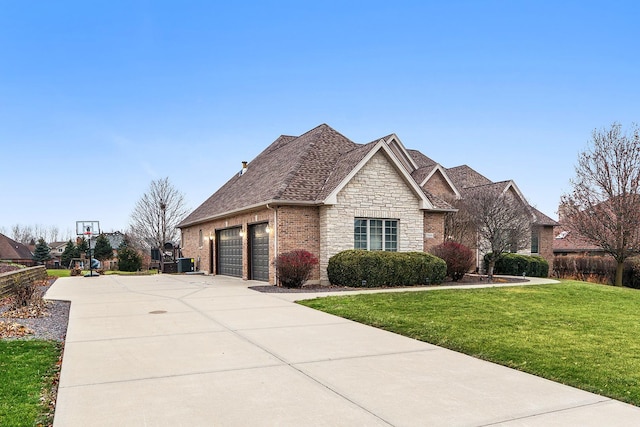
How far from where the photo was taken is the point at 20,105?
2548 centimetres

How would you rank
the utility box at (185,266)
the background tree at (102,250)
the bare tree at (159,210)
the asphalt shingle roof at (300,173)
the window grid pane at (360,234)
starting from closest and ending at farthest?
the asphalt shingle roof at (300,173) → the window grid pane at (360,234) → the utility box at (185,266) → the bare tree at (159,210) → the background tree at (102,250)

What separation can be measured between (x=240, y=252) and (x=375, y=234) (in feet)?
22.4

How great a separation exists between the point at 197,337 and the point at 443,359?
156 inches

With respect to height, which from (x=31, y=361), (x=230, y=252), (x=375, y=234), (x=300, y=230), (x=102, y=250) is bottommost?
(x=31, y=361)

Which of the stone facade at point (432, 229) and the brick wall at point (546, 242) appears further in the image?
the brick wall at point (546, 242)

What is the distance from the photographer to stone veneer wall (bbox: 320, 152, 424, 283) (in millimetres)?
17141

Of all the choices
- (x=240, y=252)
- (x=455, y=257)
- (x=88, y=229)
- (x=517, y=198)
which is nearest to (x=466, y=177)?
(x=517, y=198)

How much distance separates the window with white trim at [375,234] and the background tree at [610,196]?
13525 mm

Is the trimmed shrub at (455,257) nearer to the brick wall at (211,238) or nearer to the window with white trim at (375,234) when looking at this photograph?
the window with white trim at (375,234)

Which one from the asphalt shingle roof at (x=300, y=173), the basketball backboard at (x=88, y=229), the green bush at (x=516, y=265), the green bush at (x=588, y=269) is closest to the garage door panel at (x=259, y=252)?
the asphalt shingle roof at (x=300, y=173)

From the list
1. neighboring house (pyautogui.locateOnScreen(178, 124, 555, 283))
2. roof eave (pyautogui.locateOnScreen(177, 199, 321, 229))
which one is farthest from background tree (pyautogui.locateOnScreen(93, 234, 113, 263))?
neighboring house (pyautogui.locateOnScreen(178, 124, 555, 283))

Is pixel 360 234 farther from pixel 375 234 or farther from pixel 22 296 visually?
pixel 22 296

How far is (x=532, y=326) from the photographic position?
335 inches

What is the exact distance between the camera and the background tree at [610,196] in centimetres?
2366
